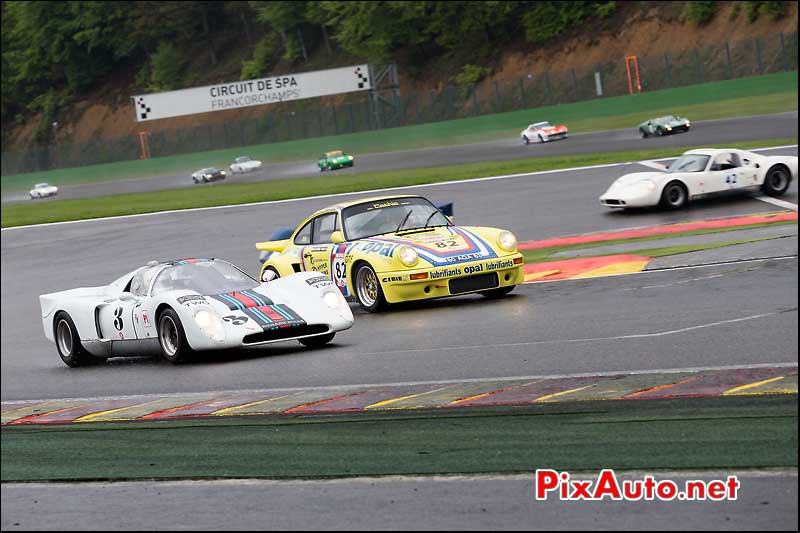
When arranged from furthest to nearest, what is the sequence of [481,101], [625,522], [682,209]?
[481,101] < [682,209] < [625,522]

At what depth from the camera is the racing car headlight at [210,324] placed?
37.0ft

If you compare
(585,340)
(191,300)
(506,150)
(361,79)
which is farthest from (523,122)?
(585,340)

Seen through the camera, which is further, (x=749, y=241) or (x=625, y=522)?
(x=749, y=241)

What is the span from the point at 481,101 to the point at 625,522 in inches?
2327

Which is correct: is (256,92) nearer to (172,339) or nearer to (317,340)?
(317,340)

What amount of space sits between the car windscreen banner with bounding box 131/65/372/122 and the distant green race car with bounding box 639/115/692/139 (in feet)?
83.9

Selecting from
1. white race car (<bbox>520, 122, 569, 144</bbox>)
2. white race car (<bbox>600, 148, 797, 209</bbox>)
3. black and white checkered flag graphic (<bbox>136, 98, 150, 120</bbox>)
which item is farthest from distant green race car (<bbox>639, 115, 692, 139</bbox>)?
black and white checkered flag graphic (<bbox>136, 98, 150, 120</bbox>)

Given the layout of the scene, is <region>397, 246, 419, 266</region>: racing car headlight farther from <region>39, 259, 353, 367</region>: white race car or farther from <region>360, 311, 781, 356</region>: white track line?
<region>360, 311, 781, 356</region>: white track line

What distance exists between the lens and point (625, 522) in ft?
15.9

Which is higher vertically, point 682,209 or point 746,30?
point 746,30

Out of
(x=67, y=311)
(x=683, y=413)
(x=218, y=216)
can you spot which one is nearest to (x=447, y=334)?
(x=67, y=311)

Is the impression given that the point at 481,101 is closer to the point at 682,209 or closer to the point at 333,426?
the point at 682,209

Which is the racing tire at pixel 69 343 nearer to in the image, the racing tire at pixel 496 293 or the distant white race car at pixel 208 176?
the racing tire at pixel 496 293

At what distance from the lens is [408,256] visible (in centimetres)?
1370
